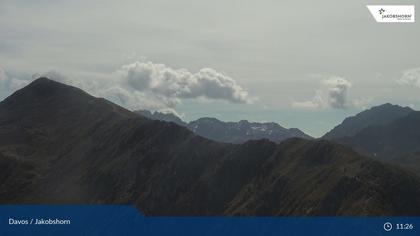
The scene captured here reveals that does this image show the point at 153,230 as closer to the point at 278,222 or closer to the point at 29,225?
the point at 278,222

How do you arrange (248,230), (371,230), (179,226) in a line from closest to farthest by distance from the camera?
(179,226) → (248,230) → (371,230)

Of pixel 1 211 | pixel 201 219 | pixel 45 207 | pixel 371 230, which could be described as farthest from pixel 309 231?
pixel 371 230

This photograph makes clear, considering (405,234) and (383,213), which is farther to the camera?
(383,213)

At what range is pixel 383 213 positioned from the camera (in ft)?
631

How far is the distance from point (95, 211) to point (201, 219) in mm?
16376

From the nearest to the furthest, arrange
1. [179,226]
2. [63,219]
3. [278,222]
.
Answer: [179,226]
[278,222]
[63,219]

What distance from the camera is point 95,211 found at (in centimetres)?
6225

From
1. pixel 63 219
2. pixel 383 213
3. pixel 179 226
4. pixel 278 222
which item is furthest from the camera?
pixel 383 213

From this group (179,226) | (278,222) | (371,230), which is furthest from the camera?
(371,230)

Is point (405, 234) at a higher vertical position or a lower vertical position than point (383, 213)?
higher

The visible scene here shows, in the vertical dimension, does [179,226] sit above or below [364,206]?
above

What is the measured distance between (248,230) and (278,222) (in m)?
11.7

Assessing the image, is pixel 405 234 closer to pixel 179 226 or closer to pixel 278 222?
pixel 278 222

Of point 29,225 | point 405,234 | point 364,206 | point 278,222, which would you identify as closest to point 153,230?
point 278,222
